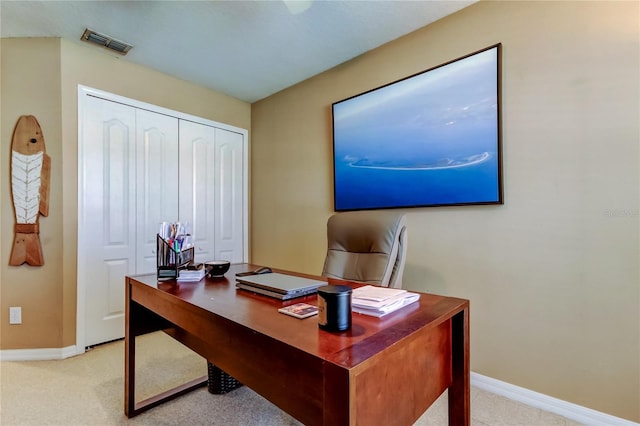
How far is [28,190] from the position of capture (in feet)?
7.38

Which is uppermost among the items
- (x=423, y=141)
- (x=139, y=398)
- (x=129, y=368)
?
(x=423, y=141)

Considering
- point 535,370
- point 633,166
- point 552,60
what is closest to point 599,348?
point 535,370

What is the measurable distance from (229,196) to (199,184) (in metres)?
0.37

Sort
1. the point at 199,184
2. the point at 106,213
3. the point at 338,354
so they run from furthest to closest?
the point at 199,184
the point at 106,213
the point at 338,354

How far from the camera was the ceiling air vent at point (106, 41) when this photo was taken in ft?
7.36

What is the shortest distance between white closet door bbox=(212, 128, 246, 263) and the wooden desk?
217 centimetres

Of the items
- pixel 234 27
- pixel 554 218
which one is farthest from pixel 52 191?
pixel 554 218

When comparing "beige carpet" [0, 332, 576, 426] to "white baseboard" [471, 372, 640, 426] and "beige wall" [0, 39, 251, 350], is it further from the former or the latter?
"beige wall" [0, 39, 251, 350]

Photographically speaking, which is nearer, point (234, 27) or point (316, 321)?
point (316, 321)

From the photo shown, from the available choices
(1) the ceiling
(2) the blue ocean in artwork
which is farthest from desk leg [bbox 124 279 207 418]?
(1) the ceiling

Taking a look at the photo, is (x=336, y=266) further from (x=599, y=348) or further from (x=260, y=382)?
(x=599, y=348)

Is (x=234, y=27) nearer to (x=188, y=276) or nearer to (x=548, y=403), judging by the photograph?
(x=188, y=276)

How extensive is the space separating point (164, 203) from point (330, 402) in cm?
279

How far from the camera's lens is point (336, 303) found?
0.72 meters
